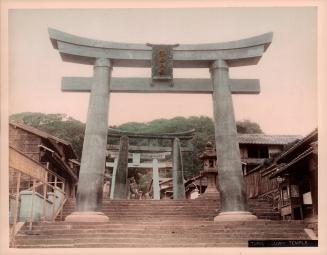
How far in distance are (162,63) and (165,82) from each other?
1.85 ft

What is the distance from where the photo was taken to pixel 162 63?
36.3 ft

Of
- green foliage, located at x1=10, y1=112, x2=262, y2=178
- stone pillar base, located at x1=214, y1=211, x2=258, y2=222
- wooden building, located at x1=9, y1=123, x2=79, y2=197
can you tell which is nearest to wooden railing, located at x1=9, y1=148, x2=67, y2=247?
wooden building, located at x1=9, y1=123, x2=79, y2=197

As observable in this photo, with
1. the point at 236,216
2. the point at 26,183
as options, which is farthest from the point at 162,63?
the point at 26,183

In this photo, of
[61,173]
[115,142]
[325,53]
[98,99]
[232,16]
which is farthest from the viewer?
[115,142]

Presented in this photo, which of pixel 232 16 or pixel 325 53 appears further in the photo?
pixel 232 16

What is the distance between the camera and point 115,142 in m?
25.1

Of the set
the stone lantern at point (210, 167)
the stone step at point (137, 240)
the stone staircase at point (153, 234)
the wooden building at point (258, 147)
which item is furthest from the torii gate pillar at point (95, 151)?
the wooden building at point (258, 147)

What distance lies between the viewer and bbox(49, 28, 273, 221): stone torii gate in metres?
10.2

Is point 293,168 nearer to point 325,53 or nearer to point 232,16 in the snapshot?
point 325,53

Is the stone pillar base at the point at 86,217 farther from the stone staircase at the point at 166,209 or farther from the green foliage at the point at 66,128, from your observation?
the green foliage at the point at 66,128

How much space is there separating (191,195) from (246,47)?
1894 centimetres

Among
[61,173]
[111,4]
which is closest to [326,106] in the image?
[111,4]
